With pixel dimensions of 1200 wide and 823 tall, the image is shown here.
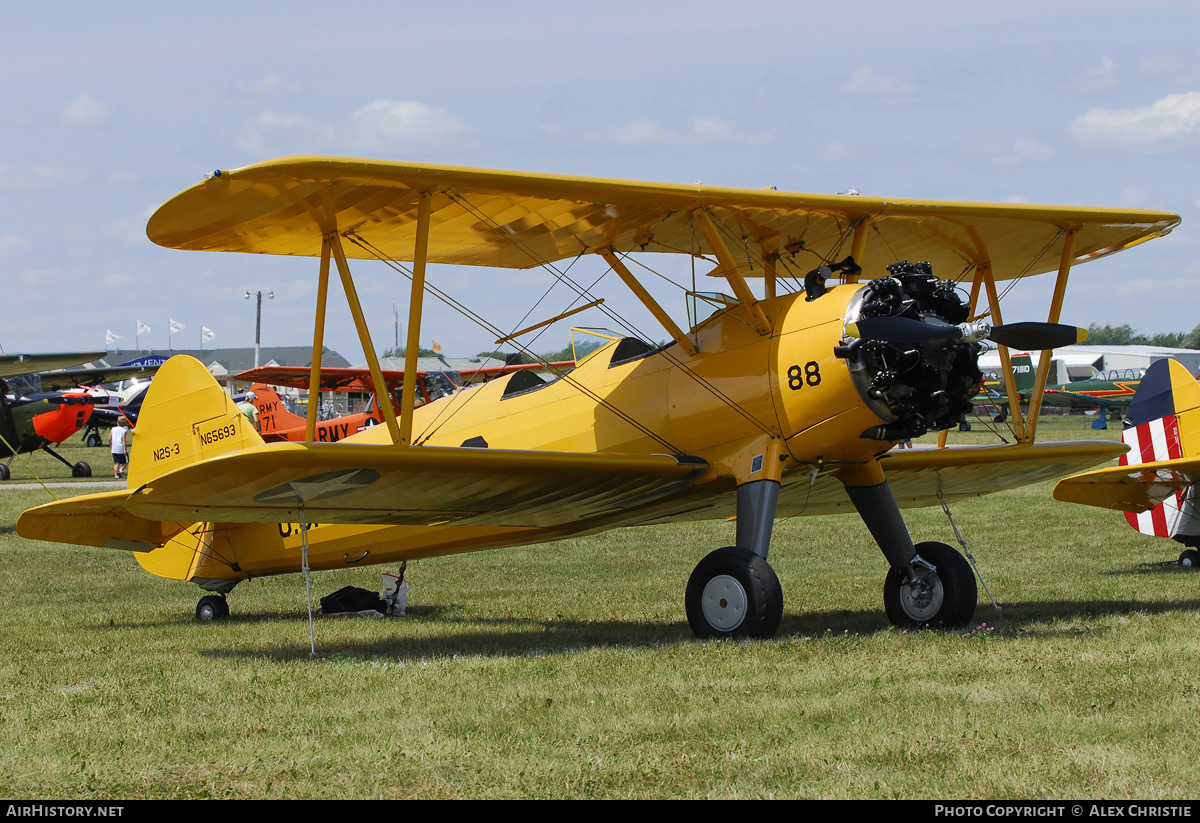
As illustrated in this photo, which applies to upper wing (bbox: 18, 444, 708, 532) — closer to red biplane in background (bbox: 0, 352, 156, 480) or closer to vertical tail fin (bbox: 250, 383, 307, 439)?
red biplane in background (bbox: 0, 352, 156, 480)

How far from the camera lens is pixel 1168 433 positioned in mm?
11891

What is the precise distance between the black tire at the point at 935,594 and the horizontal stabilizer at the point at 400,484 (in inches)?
71.8

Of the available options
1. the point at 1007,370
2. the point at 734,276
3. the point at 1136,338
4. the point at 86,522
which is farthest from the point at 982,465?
the point at 1136,338

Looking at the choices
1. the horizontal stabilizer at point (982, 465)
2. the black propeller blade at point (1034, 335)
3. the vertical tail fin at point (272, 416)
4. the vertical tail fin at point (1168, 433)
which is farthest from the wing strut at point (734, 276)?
the vertical tail fin at point (272, 416)

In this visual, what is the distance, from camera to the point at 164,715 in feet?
18.9

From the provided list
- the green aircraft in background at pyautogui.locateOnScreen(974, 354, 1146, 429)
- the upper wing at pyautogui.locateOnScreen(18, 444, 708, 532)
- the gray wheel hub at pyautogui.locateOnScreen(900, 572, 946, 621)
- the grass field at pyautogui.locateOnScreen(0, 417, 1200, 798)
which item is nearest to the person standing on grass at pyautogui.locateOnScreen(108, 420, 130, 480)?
the grass field at pyautogui.locateOnScreen(0, 417, 1200, 798)

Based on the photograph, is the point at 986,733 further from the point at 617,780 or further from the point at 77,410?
the point at 77,410

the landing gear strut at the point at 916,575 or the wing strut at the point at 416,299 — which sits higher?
the wing strut at the point at 416,299

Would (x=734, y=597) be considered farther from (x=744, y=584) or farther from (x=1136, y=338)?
(x=1136, y=338)

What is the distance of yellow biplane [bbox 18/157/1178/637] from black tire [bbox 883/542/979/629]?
0.02 meters

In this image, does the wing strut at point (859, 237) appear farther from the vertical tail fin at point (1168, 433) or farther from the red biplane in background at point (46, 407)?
the red biplane in background at point (46, 407)

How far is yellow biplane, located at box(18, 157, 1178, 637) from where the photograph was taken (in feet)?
23.4

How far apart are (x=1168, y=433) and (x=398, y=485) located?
8659mm

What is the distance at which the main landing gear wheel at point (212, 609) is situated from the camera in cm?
1045
